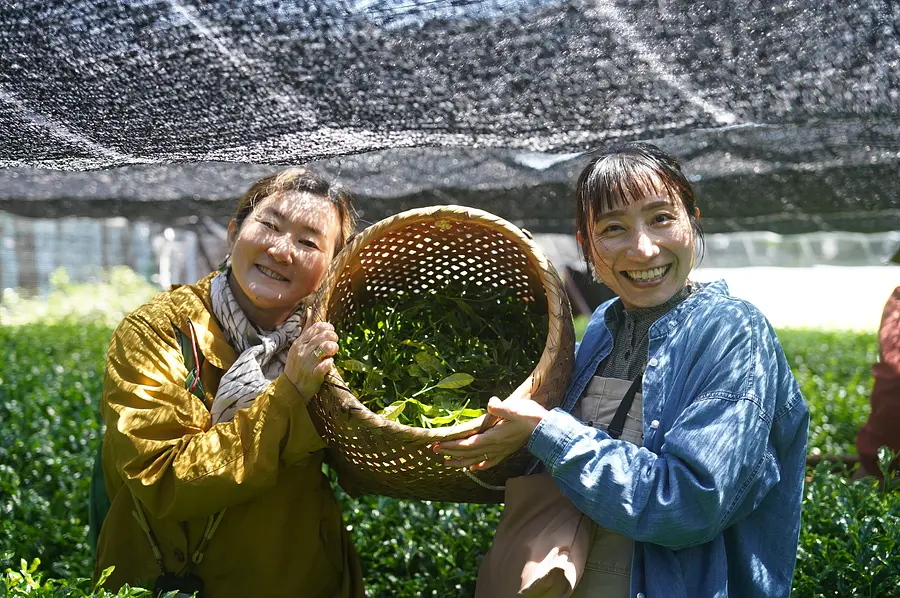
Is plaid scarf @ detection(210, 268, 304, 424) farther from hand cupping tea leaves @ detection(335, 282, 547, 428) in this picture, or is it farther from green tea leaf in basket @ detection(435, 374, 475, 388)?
green tea leaf in basket @ detection(435, 374, 475, 388)

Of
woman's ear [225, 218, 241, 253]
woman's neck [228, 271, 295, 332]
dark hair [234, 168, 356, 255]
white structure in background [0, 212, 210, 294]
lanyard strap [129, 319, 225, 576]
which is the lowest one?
white structure in background [0, 212, 210, 294]

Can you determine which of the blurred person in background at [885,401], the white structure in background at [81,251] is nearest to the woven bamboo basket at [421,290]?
the blurred person in background at [885,401]

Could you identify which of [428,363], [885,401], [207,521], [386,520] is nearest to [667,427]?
[428,363]

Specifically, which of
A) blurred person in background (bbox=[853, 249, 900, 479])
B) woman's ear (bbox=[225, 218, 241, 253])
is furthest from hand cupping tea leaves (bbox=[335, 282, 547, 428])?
blurred person in background (bbox=[853, 249, 900, 479])

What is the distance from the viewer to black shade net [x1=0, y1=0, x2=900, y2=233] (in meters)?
2.18

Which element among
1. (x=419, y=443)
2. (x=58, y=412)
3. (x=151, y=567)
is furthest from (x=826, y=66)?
(x=58, y=412)

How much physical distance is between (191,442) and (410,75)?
4.07ft

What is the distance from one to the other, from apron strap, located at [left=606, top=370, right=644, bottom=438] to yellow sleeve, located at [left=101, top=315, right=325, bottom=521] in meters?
0.68

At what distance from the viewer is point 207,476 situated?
1855 millimetres

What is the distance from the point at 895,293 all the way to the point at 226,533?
2.92 metres

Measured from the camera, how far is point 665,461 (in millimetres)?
1640

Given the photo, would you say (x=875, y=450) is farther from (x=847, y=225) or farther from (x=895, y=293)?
(x=847, y=225)

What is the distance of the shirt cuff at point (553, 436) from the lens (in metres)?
1.67

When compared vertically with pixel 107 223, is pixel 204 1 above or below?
above
